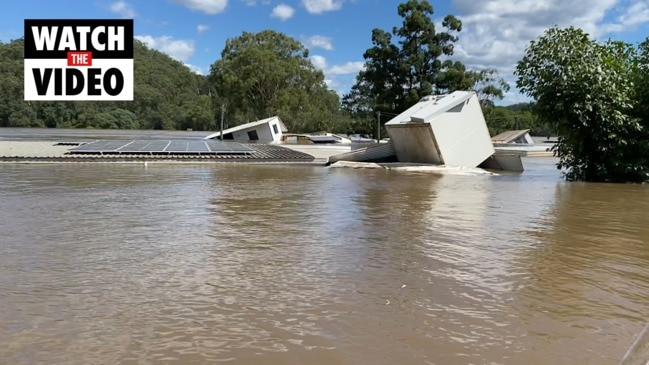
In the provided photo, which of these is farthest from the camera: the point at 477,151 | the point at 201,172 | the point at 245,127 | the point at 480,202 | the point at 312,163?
the point at 245,127

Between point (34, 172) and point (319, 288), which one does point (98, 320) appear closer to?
point (319, 288)

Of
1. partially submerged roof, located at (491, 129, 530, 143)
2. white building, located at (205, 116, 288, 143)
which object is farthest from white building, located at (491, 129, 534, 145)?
white building, located at (205, 116, 288, 143)

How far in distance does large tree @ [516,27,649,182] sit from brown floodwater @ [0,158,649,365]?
620 centimetres

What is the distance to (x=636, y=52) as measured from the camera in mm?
16203

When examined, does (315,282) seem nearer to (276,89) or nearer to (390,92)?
(390,92)

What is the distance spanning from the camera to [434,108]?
20.5 m

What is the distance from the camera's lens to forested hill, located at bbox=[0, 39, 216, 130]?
76438mm

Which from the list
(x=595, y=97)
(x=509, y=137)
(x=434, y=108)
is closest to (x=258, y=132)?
(x=509, y=137)

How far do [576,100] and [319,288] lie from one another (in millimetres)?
13062

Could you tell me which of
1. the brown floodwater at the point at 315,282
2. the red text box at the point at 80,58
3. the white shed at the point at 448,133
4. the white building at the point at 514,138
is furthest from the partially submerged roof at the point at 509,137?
the brown floodwater at the point at 315,282

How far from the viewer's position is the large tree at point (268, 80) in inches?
1977

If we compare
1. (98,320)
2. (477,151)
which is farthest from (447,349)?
(477,151)

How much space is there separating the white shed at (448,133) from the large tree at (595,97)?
3.33 metres

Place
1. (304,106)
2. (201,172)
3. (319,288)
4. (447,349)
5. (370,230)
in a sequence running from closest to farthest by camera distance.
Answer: (447,349)
(319,288)
(370,230)
(201,172)
(304,106)
